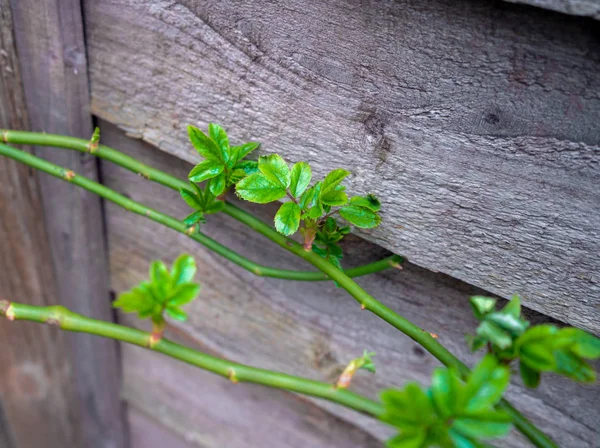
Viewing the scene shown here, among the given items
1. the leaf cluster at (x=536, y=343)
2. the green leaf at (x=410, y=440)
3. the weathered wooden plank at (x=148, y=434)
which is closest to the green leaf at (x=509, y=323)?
the leaf cluster at (x=536, y=343)

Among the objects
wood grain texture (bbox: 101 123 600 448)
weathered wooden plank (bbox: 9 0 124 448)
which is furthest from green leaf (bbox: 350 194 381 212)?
weathered wooden plank (bbox: 9 0 124 448)

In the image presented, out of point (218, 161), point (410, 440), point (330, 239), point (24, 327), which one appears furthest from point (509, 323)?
point (24, 327)

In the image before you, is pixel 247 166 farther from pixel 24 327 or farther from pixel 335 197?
pixel 24 327

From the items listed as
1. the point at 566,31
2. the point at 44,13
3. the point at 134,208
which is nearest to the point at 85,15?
the point at 44,13

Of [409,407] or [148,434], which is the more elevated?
[409,407]

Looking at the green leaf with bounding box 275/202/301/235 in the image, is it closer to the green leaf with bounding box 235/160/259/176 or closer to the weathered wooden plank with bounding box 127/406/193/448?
the green leaf with bounding box 235/160/259/176
